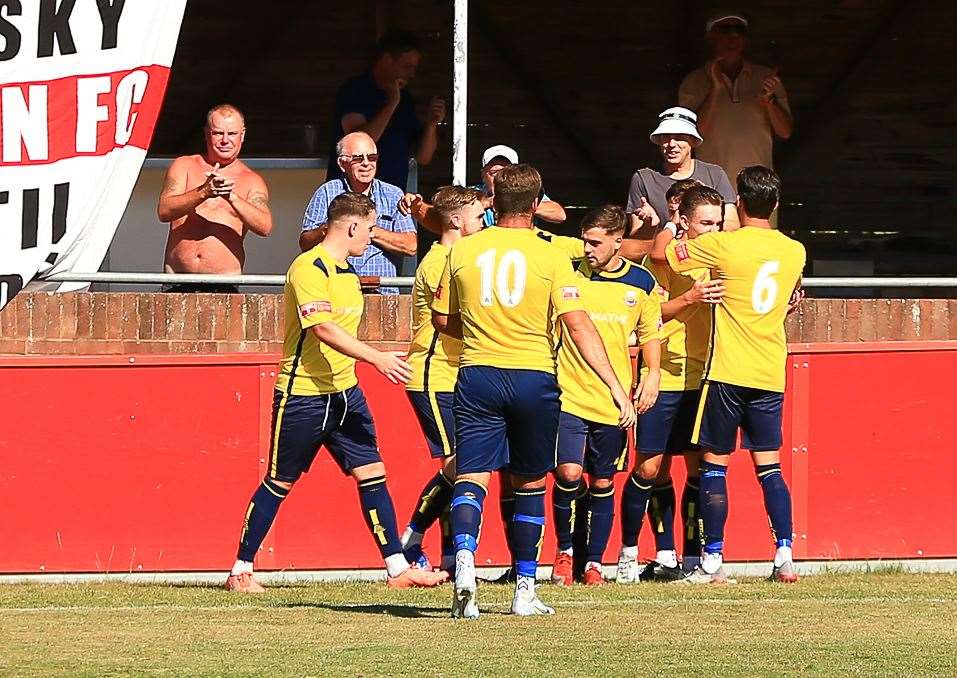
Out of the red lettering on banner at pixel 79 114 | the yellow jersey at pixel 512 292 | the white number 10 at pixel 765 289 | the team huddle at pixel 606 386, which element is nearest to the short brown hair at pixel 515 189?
the yellow jersey at pixel 512 292

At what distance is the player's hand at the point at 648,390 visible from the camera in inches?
383

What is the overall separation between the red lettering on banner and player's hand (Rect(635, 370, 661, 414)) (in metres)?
3.16

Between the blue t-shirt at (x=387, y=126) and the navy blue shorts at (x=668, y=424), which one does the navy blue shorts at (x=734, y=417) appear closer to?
the navy blue shorts at (x=668, y=424)

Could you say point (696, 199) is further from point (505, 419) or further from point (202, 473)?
point (202, 473)

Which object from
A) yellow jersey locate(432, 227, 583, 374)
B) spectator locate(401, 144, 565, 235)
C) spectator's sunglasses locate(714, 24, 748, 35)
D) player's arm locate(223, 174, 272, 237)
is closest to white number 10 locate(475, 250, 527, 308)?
yellow jersey locate(432, 227, 583, 374)

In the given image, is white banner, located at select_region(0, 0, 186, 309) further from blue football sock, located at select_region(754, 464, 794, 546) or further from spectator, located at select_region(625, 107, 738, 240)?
blue football sock, located at select_region(754, 464, 794, 546)

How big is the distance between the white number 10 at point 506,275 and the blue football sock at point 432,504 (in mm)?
2065

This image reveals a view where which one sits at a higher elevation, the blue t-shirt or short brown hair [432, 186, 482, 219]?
the blue t-shirt

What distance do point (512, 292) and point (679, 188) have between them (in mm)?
2432

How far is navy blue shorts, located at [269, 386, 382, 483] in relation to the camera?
9141 mm

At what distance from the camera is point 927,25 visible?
16328 millimetres

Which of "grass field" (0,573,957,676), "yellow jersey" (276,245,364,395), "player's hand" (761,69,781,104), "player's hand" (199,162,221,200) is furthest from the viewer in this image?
"player's hand" (761,69,781,104)

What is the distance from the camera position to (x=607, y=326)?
9625mm

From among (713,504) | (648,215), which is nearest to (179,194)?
(648,215)
